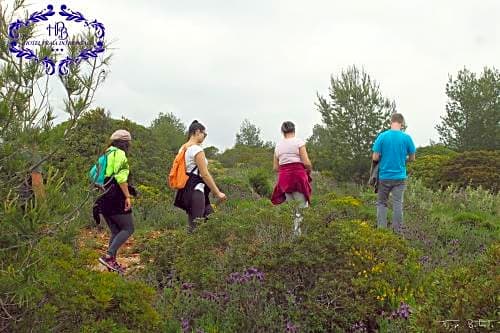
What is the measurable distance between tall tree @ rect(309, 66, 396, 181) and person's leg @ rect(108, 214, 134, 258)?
483 inches

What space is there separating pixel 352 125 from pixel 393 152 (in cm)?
1106

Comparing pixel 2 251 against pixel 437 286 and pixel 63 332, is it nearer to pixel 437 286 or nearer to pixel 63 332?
pixel 63 332

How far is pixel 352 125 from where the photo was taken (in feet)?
59.8

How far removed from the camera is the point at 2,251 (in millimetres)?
2621

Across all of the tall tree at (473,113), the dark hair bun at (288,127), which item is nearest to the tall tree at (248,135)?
the tall tree at (473,113)

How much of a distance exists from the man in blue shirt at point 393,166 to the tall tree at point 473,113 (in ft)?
69.2

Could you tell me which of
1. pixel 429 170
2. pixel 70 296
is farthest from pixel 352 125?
pixel 70 296

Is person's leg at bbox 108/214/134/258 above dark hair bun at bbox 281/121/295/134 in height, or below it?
below

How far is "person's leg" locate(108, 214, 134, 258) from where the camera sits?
5.95 metres

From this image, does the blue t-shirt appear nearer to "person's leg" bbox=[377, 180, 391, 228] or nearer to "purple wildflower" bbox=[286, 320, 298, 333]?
"person's leg" bbox=[377, 180, 391, 228]

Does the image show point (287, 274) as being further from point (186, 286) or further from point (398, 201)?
point (398, 201)

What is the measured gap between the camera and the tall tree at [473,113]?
27.2 meters

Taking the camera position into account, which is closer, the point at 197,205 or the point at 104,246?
the point at 197,205

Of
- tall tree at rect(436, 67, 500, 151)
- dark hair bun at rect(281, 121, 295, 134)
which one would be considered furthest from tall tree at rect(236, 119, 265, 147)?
dark hair bun at rect(281, 121, 295, 134)
